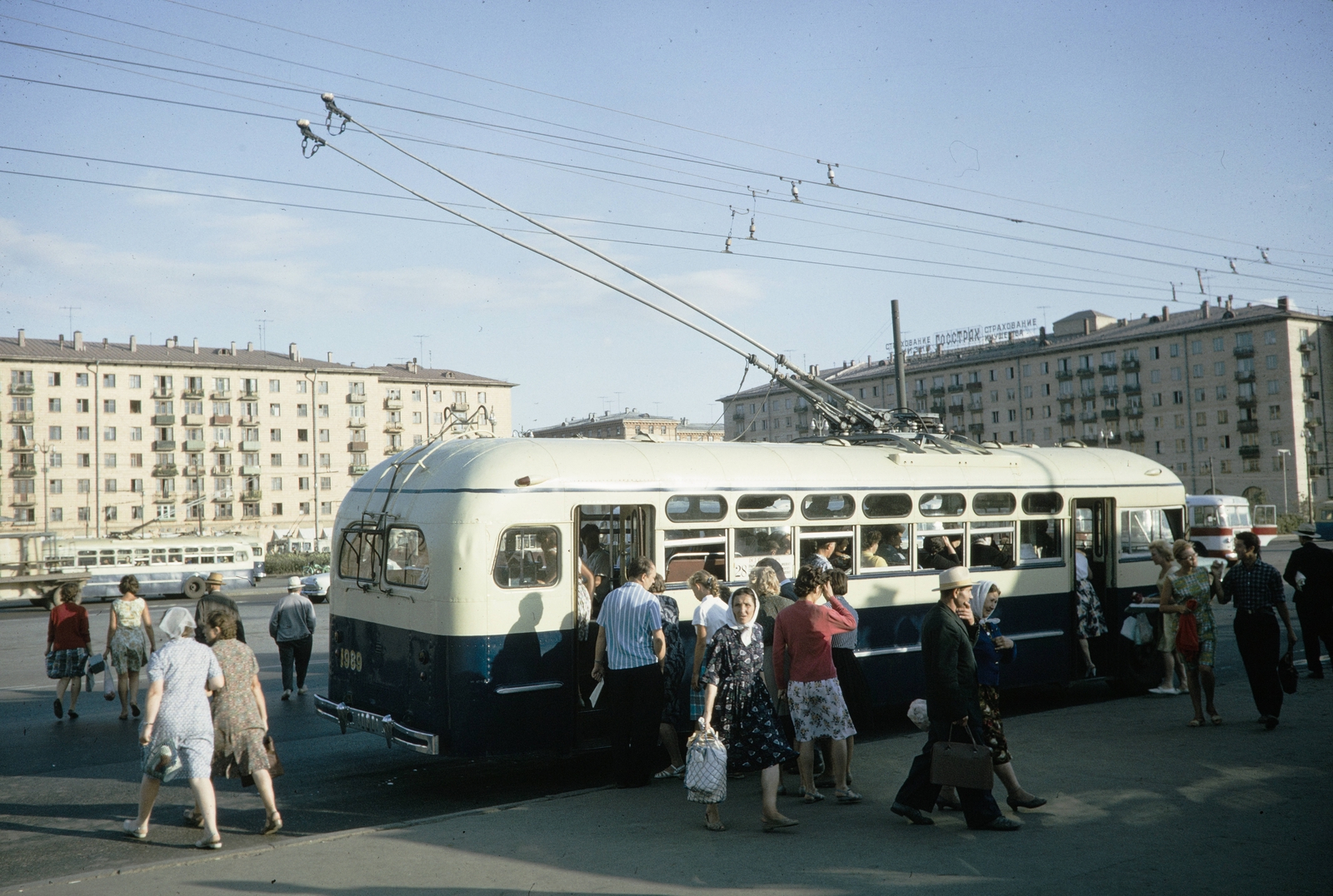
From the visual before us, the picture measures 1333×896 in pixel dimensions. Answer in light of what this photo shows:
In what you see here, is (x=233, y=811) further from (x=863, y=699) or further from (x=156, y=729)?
(x=863, y=699)

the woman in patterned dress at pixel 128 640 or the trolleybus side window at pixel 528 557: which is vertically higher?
the trolleybus side window at pixel 528 557

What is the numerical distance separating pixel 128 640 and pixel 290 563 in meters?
52.7

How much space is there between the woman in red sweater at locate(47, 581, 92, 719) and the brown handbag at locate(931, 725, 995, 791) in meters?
10.2

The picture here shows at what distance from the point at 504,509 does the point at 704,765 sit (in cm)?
279

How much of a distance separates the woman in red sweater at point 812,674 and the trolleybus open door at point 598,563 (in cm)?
208

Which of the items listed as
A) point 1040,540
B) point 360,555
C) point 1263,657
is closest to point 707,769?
point 360,555

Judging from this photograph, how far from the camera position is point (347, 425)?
9900cm

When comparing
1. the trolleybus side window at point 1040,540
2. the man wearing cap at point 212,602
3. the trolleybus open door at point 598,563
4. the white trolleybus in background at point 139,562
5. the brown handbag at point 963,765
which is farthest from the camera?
the white trolleybus in background at point 139,562

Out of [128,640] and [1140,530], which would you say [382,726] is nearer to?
[128,640]

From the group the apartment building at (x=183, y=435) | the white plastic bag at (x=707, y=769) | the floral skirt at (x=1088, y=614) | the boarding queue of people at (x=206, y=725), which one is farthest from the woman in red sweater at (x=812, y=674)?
the apartment building at (x=183, y=435)

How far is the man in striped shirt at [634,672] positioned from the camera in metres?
8.30

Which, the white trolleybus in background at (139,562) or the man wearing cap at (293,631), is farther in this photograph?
the white trolleybus in background at (139,562)

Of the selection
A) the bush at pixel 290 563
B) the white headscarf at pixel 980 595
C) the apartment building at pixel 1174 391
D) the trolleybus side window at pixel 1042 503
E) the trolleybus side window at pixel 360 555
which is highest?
the apartment building at pixel 1174 391

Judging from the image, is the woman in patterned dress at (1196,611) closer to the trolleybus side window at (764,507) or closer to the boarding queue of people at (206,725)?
the trolleybus side window at (764,507)
